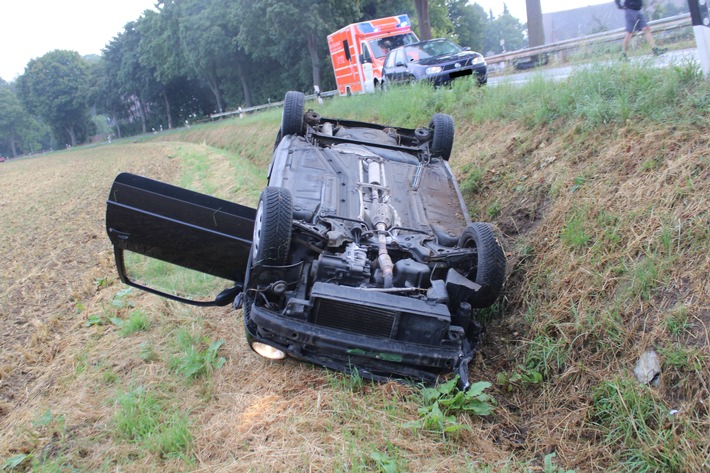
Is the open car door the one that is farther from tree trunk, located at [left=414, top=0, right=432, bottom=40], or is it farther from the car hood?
tree trunk, located at [left=414, top=0, right=432, bottom=40]

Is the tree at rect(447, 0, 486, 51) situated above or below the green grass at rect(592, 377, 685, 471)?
above

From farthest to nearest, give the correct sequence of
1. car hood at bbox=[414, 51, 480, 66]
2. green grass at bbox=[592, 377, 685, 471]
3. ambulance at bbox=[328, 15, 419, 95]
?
ambulance at bbox=[328, 15, 419, 95]
car hood at bbox=[414, 51, 480, 66]
green grass at bbox=[592, 377, 685, 471]

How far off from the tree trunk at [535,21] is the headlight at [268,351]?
16.2 meters

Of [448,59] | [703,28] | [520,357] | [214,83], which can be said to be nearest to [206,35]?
[214,83]

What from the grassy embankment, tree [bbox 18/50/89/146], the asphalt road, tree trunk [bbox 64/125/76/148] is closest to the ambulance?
the asphalt road

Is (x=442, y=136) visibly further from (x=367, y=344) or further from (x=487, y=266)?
(x=367, y=344)

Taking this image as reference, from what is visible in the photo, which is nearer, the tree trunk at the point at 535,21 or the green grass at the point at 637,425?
the green grass at the point at 637,425

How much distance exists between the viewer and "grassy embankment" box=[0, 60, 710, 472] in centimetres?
304

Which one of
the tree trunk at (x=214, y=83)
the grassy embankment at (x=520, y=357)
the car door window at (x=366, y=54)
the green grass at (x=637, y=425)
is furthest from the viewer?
the tree trunk at (x=214, y=83)

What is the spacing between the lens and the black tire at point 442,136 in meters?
5.76

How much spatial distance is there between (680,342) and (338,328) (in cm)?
193

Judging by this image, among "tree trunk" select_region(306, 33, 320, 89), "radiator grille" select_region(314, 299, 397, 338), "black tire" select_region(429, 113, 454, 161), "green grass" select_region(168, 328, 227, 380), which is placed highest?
"tree trunk" select_region(306, 33, 320, 89)

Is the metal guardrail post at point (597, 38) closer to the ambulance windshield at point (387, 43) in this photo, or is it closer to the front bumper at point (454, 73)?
the front bumper at point (454, 73)

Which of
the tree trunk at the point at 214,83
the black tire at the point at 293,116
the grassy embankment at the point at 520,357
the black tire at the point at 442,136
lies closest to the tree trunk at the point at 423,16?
the grassy embankment at the point at 520,357
